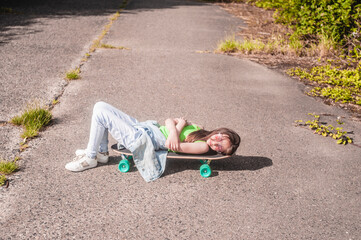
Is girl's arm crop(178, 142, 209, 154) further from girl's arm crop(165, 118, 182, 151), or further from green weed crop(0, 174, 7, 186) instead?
green weed crop(0, 174, 7, 186)

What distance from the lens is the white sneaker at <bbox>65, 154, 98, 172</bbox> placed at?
367cm

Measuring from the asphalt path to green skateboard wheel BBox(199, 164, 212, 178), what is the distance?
2.5 inches

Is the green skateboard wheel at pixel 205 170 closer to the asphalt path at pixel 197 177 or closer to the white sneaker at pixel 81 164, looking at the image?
the asphalt path at pixel 197 177

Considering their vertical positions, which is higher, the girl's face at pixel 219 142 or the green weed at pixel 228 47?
the green weed at pixel 228 47

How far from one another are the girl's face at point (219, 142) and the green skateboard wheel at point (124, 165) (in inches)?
35.8

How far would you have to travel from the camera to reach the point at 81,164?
12.1 ft

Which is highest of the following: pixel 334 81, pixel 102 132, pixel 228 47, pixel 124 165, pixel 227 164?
pixel 228 47

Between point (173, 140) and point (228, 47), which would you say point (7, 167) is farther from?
point (228, 47)

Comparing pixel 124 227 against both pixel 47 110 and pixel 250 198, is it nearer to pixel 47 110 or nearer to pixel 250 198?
pixel 250 198

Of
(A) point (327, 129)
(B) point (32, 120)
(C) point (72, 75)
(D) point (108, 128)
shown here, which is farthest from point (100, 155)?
(A) point (327, 129)

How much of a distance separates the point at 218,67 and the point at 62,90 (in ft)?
10.9

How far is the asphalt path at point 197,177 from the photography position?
3039mm

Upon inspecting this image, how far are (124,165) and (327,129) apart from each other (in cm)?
304

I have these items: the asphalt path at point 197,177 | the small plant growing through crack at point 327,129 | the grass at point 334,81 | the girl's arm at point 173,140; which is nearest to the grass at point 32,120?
the asphalt path at point 197,177
